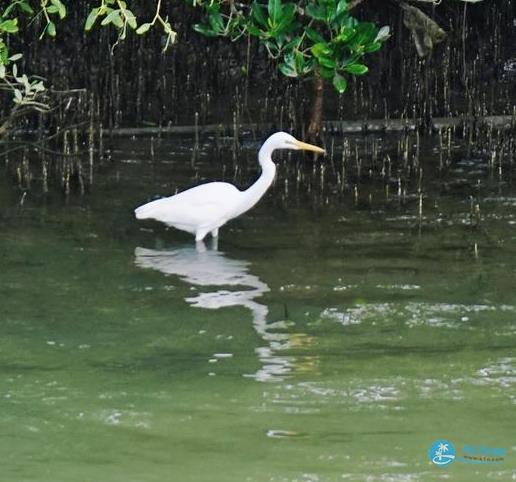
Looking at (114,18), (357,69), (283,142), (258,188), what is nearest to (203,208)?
(258,188)

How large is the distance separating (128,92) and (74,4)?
1.04m

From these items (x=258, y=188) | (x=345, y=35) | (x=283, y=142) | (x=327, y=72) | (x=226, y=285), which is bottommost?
(x=226, y=285)

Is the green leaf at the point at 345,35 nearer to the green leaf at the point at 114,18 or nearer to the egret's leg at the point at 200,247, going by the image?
the egret's leg at the point at 200,247

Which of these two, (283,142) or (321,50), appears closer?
(321,50)

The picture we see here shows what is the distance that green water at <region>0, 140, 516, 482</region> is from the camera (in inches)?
224

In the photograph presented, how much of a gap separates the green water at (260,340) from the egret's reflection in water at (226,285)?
0.7 inches

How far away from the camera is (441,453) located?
5.62 metres

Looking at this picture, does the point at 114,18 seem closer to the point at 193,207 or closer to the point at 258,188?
the point at 193,207

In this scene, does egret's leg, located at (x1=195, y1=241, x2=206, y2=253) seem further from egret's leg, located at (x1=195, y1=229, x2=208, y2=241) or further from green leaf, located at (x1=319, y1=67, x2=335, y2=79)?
green leaf, located at (x1=319, y1=67, x2=335, y2=79)

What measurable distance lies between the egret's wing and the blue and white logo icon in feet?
14.6

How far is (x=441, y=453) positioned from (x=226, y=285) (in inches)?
126

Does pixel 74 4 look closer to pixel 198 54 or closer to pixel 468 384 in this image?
pixel 198 54

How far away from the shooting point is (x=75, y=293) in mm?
8359

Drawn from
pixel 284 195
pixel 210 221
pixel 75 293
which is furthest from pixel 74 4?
pixel 75 293
